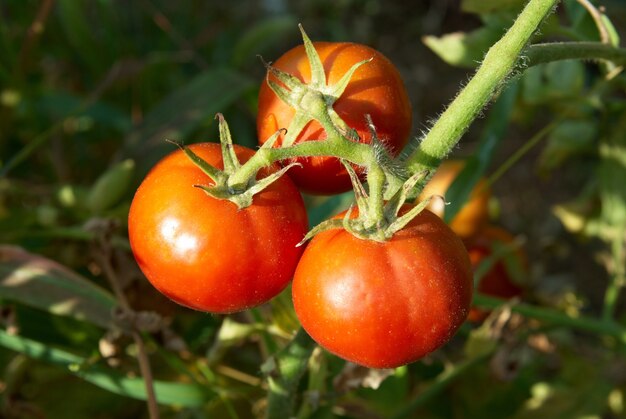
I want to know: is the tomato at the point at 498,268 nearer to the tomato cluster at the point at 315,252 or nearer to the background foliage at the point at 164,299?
the background foliage at the point at 164,299

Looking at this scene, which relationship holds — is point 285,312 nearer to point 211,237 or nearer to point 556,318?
point 211,237

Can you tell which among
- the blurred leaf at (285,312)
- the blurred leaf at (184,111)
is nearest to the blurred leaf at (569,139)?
the blurred leaf at (184,111)

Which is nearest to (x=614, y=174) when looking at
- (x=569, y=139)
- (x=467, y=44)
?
(x=569, y=139)

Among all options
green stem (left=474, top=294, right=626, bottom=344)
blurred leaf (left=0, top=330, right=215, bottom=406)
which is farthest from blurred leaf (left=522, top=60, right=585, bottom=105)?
blurred leaf (left=0, top=330, right=215, bottom=406)

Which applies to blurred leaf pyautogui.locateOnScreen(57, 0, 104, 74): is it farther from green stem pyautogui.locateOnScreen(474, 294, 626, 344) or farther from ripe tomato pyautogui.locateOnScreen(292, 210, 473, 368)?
ripe tomato pyautogui.locateOnScreen(292, 210, 473, 368)

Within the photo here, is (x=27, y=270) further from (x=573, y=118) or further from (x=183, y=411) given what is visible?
(x=573, y=118)

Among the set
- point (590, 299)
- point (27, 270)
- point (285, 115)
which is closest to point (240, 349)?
point (27, 270)
